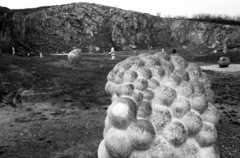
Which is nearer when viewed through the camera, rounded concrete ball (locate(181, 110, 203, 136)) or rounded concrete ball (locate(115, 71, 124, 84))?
rounded concrete ball (locate(181, 110, 203, 136))

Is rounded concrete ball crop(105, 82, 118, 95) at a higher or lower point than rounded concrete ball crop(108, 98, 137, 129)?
higher

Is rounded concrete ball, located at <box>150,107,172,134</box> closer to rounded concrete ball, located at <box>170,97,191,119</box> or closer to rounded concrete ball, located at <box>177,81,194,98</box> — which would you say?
rounded concrete ball, located at <box>170,97,191,119</box>

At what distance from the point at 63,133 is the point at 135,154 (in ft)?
10.6

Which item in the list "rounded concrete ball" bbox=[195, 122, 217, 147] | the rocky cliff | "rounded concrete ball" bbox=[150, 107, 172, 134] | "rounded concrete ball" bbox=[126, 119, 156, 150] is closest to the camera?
"rounded concrete ball" bbox=[126, 119, 156, 150]

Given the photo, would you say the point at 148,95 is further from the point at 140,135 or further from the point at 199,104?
the point at 199,104

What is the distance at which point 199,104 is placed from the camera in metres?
2.73

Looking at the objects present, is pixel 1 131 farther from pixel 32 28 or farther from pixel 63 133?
pixel 32 28

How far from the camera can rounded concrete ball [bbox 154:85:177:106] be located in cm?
263

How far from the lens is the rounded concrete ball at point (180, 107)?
2.61 meters

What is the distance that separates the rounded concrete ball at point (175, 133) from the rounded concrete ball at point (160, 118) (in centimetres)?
5

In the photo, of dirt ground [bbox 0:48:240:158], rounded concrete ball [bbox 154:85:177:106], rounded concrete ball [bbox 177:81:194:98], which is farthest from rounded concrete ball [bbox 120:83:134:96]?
dirt ground [bbox 0:48:240:158]

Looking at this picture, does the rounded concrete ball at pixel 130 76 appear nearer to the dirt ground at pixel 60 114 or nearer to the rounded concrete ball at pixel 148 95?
the rounded concrete ball at pixel 148 95

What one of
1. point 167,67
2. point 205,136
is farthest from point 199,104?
point 167,67

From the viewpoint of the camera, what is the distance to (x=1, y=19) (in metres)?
26.9
